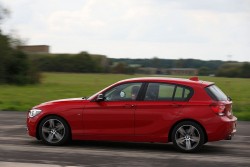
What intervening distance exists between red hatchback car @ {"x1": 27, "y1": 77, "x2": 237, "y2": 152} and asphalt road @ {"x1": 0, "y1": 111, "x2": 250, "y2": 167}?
29 cm

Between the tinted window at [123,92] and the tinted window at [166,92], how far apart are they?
9.9 inches

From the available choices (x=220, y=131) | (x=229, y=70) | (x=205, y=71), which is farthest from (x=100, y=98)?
(x=229, y=70)

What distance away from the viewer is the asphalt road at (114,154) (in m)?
8.93

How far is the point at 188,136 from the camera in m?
10.1

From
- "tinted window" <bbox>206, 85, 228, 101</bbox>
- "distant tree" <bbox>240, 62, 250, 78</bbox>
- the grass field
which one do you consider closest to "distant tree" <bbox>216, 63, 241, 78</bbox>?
"distant tree" <bbox>240, 62, 250, 78</bbox>

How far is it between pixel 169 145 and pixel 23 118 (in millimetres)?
7331

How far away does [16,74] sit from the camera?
50500 millimetres

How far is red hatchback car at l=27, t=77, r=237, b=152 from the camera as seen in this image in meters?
10.1

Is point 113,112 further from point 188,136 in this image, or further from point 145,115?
point 188,136

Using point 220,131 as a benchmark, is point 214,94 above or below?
above

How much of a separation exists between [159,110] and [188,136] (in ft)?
2.48

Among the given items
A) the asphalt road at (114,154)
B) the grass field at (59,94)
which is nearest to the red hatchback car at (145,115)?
the asphalt road at (114,154)

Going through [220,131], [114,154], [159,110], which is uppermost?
[159,110]

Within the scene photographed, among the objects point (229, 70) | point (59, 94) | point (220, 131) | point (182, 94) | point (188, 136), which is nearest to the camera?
point (220, 131)
